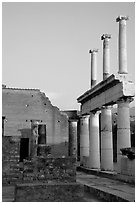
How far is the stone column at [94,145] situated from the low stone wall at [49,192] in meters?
10.3

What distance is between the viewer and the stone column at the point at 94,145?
16.5 metres

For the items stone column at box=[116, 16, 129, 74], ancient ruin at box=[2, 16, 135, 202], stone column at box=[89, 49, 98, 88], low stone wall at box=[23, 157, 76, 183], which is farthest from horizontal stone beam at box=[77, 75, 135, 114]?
low stone wall at box=[23, 157, 76, 183]

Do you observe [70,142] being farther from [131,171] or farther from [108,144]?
[131,171]

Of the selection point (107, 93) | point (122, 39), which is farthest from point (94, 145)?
point (122, 39)

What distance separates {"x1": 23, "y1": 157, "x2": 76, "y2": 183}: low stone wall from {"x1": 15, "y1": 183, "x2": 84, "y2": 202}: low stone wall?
116 centimetres

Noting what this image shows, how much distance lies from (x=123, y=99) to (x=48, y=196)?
7.04 meters

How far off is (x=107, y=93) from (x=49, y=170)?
7.00 meters

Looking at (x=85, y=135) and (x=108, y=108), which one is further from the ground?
(x=108, y=108)

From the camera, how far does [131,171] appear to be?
36.0ft

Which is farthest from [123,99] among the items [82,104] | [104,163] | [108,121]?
[82,104]

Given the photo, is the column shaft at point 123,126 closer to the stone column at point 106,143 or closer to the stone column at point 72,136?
the stone column at point 106,143

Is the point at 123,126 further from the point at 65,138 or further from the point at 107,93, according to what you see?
the point at 65,138

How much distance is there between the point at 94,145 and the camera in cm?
1658

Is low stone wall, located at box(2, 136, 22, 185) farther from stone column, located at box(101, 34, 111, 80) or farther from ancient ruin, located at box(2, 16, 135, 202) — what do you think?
stone column, located at box(101, 34, 111, 80)
